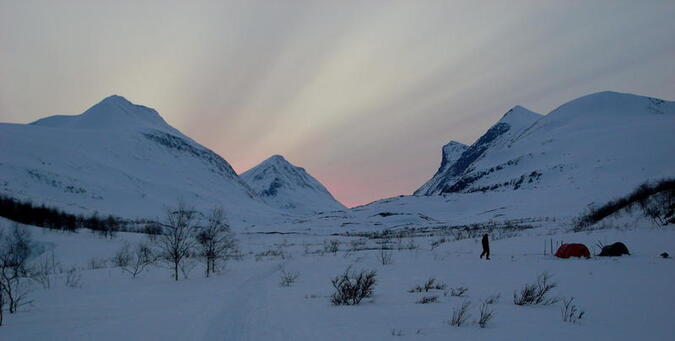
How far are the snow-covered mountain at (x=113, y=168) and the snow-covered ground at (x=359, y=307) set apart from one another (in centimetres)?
4861

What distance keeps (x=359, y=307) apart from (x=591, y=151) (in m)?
102

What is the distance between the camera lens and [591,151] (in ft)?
298

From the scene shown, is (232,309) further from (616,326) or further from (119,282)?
(119,282)

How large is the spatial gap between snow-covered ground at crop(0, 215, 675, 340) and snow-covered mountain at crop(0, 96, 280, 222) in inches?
1914

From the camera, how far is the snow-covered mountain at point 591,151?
7012 cm

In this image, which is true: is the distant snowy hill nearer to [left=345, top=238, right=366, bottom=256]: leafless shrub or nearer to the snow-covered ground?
[left=345, top=238, right=366, bottom=256]: leafless shrub

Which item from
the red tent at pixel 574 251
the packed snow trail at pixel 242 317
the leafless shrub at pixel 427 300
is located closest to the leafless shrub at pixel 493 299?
the leafless shrub at pixel 427 300

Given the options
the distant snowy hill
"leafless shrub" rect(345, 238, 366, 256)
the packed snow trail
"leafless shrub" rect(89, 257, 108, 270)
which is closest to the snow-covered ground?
the packed snow trail

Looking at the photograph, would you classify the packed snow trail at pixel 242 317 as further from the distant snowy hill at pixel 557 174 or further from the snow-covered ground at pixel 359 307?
the distant snowy hill at pixel 557 174

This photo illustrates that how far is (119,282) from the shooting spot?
1441cm

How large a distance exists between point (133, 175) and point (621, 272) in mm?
90418

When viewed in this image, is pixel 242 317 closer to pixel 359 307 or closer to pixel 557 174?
pixel 359 307

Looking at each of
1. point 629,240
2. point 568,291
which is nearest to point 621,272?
point 568,291

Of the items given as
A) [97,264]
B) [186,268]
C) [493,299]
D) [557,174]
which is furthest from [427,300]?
[557,174]
